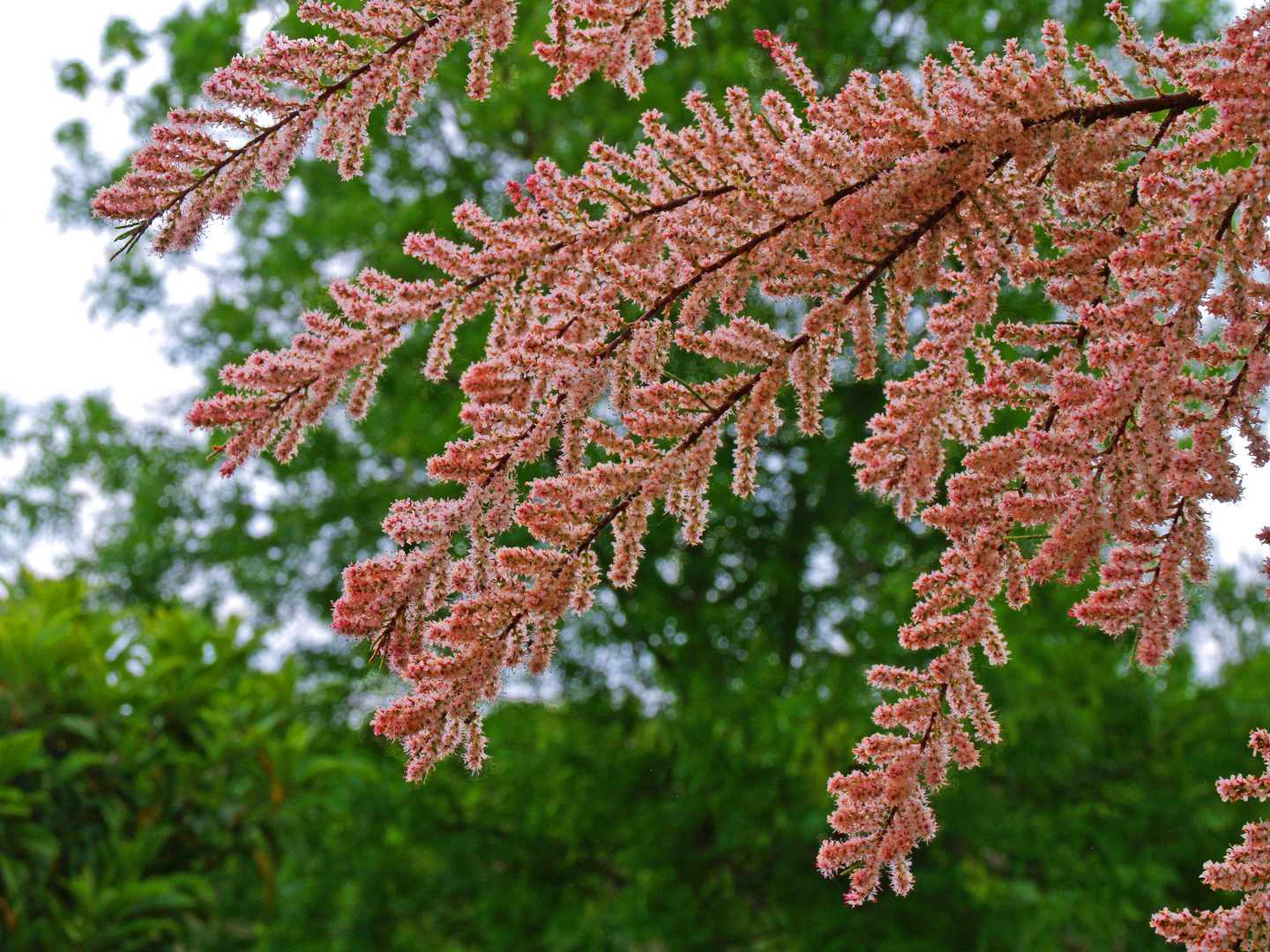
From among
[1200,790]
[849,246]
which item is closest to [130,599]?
[1200,790]

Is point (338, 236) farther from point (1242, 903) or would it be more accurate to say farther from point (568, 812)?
point (1242, 903)

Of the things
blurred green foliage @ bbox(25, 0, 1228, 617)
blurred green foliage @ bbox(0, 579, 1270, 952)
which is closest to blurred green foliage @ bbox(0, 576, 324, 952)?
blurred green foliage @ bbox(0, 579, 1270, 952)

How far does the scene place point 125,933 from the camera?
3777mm

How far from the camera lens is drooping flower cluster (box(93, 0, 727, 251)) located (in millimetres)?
1435

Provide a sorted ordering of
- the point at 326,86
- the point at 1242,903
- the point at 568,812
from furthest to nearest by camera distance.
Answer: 1. the point at 568,812
2. the point at 326,86
3. the point at 1242,903

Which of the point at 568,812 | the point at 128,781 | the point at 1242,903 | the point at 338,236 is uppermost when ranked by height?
the point at 338,236

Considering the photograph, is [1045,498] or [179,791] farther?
[179,791]

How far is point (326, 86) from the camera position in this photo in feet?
5.17

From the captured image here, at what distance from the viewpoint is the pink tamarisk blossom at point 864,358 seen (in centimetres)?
133

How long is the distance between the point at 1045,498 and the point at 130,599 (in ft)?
29.1

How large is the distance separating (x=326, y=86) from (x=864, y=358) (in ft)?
3.12

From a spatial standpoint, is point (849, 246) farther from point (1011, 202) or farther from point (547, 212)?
point (547, 212)

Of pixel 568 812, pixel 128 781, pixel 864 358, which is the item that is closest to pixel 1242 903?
pixel 864 358

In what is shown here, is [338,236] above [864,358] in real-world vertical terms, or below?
above
